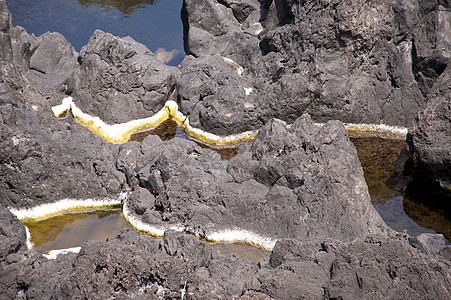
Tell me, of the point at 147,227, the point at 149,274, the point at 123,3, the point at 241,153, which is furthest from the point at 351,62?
the point at 123,3

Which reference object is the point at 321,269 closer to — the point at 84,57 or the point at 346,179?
the point at 346,179

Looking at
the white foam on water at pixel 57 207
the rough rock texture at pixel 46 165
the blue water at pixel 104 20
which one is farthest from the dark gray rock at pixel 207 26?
the white foam on water at pixel 57 207

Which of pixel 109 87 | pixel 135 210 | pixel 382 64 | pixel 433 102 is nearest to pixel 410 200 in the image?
pixel 433 102

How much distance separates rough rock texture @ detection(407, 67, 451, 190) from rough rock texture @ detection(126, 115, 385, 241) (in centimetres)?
175

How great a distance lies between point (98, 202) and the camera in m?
10.1

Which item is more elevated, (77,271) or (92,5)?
(77,271)

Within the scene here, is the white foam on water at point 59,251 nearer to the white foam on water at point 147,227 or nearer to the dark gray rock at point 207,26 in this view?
the white foam on water at point 147,227

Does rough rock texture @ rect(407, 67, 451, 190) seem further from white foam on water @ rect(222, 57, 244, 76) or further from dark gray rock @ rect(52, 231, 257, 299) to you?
white foam on water @ rect(222, 57, 244, 76)

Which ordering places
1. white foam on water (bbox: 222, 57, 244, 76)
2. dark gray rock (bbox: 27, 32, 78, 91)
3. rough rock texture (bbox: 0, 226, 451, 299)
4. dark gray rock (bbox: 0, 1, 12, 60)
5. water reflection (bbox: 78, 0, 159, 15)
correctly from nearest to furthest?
rough rock texture (bbox: 0, 226, 451, 299) → dark gray rock (bbox: 0, 1, 12, 60) → white foam on water (bbox: 222, 57, 244, 76) → dark gray rock (bbox: 27, 32, 78, 91) → water reflection (bbox: 78, 0, 159, 15)

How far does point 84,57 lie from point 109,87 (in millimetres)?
1217

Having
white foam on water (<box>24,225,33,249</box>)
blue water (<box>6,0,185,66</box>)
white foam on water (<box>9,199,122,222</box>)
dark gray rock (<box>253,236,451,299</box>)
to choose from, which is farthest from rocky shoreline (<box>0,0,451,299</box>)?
blue water (<box>6,0,185,66</box>)

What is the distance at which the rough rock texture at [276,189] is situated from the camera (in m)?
8.71

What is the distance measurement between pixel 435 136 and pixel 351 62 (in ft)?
10.9

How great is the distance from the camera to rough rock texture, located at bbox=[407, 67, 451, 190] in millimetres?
9852
